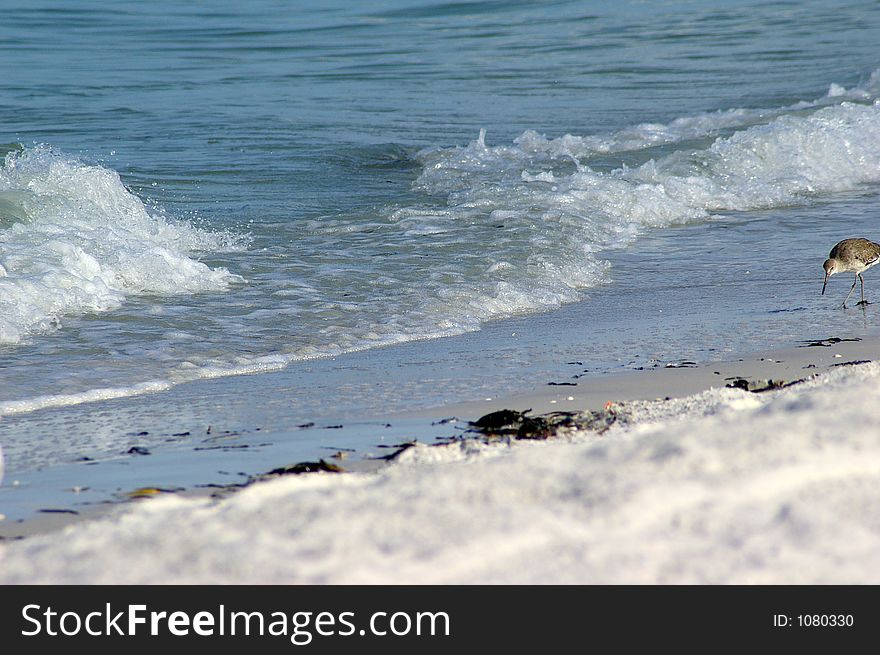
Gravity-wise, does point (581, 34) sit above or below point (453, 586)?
above

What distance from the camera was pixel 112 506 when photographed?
3131mm

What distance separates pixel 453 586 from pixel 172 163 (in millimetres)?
9591

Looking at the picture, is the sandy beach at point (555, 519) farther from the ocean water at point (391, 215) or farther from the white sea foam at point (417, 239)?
the white sea foam at point (417, 239)

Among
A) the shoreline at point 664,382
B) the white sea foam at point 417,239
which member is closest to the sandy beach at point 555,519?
the shoreline at point 664,382

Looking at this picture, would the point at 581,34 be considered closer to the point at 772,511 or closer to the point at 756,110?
the point at 756,110

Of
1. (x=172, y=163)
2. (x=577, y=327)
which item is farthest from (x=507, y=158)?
(x=577, y=327)

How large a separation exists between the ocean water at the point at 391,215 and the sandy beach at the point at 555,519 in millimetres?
1115

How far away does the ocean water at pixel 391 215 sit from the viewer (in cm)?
491

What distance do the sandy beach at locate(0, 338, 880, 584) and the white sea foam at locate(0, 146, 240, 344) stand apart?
10.2 ft

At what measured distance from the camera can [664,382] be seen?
4355 mm

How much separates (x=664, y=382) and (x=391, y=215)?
4.88 metres

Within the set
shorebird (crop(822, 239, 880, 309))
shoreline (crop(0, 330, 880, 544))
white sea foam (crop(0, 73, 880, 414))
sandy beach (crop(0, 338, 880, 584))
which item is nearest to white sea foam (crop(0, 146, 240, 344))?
white sea foam (crop(0, 73, 880, 414))

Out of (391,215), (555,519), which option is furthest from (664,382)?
(391,215)

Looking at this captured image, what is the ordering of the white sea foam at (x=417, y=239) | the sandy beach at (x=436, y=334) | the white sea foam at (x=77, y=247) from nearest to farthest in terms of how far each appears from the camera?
the sandy beach at (x=436, y=334) < the white sea foam at (x=417, y=239) < the white sea foam at (x=77, y=247)
